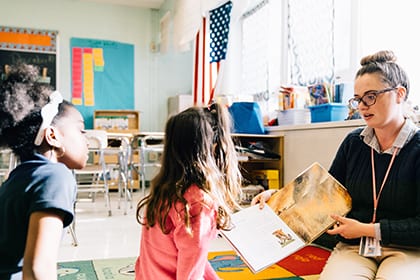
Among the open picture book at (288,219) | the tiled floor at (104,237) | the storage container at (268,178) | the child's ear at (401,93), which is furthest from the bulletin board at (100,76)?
the child's ear at (401,93)

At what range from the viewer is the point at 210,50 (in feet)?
14.8

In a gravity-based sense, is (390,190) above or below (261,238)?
above

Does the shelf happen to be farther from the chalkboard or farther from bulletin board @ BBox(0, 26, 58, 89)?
the chalkboard

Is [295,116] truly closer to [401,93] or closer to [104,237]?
[104,237]

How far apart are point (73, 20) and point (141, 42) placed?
0.99 meters

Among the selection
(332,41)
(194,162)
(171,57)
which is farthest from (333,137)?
(171,57)

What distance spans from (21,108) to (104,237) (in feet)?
7.10

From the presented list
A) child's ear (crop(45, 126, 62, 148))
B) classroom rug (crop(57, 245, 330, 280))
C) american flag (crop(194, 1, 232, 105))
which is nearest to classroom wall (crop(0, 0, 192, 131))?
american flag (crop(194, 1, 232, 105))

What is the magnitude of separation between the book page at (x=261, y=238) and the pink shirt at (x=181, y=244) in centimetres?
14

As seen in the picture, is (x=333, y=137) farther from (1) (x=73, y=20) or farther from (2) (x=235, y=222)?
(1) (x=73, y=20)

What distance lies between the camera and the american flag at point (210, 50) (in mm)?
4297

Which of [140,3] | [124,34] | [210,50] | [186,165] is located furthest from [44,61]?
[186,165]

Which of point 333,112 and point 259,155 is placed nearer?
point 333,112

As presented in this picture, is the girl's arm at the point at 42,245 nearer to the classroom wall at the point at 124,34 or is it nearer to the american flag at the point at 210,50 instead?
the american flag at the point at 210,50
